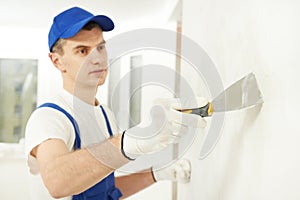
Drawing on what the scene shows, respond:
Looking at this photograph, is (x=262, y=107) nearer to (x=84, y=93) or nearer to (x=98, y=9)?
(x=84, y=93)

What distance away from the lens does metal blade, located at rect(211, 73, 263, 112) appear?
725mm

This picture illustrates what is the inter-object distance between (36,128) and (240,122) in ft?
1.72

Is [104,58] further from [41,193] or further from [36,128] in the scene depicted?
[41,193]

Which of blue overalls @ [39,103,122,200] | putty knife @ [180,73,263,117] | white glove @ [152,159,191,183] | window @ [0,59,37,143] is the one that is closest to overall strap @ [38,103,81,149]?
blue overalls @ [39,103,122,200]

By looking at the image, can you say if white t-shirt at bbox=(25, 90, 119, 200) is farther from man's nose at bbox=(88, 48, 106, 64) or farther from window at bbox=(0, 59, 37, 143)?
window at bbox=(0, 59, 37, 143)

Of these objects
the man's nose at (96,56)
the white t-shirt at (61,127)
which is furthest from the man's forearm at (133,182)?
the man's nose at (96,56)

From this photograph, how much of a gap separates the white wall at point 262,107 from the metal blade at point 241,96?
2 centimetres

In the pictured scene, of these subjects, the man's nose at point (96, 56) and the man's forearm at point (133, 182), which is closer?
the man's nose at point (96, 56)

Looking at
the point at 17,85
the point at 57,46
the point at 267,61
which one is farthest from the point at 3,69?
the point at 267,61

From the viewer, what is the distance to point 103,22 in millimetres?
1128

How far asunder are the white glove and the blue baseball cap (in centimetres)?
66

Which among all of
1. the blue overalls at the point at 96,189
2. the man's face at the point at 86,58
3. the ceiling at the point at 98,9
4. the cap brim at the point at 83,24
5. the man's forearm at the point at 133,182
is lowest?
the man's forearm at the point at 133,182

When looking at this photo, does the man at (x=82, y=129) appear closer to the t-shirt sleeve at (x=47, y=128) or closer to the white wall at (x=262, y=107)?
the t-shirt sleeve at (x=47, y=128)

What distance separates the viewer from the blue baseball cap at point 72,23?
106cm
